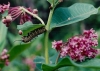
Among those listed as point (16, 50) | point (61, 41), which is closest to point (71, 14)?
point (61, 41)

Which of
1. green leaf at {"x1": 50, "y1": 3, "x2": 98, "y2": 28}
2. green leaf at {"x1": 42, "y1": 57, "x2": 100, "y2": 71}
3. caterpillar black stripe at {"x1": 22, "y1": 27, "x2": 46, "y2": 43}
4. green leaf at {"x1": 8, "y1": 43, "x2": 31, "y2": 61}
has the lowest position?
green leaf at {"x1": 42, "y1": 57, "x2": 100, "y2": 71}

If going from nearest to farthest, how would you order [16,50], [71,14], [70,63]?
[70,63]
[71,14]
[16,50]

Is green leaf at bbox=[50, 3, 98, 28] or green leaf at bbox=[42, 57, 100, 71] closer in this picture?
green leaf at bbox=[42, 57, 100, 71]

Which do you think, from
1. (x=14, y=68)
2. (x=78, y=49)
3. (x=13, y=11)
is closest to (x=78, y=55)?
(x=78, y=49)

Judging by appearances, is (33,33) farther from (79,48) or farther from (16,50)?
(16,50)

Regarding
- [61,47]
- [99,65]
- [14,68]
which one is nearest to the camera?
[99,65]

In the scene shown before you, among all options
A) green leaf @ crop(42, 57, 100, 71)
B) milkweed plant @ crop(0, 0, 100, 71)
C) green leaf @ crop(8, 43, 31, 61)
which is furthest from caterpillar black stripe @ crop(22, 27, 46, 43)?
green leaf @ crop(8, 43, 31, 61)

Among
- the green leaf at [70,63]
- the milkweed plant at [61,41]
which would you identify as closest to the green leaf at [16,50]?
the milkweed plant at [61,41]

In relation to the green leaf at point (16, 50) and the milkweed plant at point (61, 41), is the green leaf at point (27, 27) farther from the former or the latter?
the green leaf at point (16, 50)

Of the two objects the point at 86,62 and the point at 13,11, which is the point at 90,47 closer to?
the point at 86,62

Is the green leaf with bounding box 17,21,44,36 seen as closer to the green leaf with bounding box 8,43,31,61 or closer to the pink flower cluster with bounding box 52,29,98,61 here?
the pink flower cluster with bounding box 52,29,98,61

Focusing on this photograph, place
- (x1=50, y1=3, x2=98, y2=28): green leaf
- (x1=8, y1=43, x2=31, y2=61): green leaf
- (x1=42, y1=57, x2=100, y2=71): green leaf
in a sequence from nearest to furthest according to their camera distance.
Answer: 1. (x1=42, y1=57, x2=100, y2=71): green leaf
2. (x1=50, y1=3, x2=98, y2=28): green leaf
3. (x1=8, y1=43, x2=31, y2=61): green leaf
